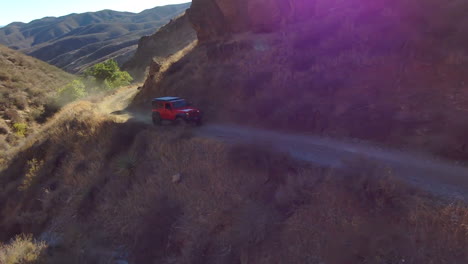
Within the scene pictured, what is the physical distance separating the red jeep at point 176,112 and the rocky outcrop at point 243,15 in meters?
11.0

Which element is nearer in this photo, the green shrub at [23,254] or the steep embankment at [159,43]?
the green shrub at [23,254]

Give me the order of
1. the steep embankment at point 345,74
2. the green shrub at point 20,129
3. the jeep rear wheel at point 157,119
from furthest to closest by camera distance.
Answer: the green shrub at point 20,129 → the jeep rear wheel at point 157,119 → the steep embankment at point 345,74

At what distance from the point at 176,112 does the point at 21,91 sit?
36.4 metres

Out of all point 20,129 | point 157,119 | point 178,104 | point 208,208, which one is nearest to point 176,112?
point 178,104

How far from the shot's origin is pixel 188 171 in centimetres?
1360

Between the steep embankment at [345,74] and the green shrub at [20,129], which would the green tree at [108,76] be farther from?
the steep embankment at [345,74]

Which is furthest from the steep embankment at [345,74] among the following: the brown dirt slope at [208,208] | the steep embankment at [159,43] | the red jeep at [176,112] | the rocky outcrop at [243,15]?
the steep embankment at [159,43]

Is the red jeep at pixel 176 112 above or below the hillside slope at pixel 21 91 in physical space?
above

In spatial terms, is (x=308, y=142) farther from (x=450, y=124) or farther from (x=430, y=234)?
(x=430, y=234)

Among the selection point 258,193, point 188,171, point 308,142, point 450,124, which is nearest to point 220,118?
point 188,171

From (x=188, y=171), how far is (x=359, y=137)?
22.7 feet

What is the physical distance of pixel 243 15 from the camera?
2641 centimetres

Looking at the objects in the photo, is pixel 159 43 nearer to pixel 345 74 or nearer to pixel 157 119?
pixel 157 119

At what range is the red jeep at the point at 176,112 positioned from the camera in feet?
55.9
